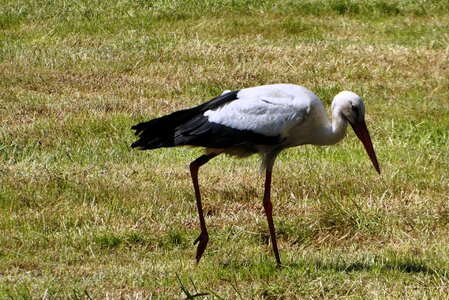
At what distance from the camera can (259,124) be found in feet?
20.5

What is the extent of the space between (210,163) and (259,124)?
77.0 inches

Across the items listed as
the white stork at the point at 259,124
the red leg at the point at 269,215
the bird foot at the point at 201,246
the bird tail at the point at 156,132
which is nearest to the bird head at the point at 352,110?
the white stork at the point at 259,124

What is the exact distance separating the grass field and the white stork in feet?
1.64

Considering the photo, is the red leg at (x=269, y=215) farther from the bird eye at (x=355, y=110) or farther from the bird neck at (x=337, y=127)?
the bird eye at (x=355, y=110)

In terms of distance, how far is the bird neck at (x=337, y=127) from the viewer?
21.0 ft

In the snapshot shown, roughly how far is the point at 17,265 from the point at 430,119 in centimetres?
Answer: 460

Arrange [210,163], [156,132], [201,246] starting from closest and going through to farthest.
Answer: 1. [201,246]
2. [156,132]
3. [210,163]

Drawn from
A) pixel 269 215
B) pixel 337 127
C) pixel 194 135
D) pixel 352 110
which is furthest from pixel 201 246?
→ pixel 352 110

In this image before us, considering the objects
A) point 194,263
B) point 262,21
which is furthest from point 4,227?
point 262,21

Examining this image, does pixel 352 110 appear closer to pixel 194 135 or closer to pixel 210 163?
pixel 194 135

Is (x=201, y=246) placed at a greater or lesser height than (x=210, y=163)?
greater

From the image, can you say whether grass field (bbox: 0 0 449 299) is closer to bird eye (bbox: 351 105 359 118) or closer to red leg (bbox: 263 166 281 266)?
red leg (bbox: 263 166 281 266)

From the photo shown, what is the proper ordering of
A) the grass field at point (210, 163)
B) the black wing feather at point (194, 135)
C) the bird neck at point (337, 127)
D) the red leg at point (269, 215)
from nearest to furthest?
1. the grass field at point (210, 163)
2. the red leg at point (269, 215)
3. the black wing feather at point (194, 135)
4. the bird neck at point (337, 127)

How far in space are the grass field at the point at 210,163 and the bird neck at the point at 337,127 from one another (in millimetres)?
632
